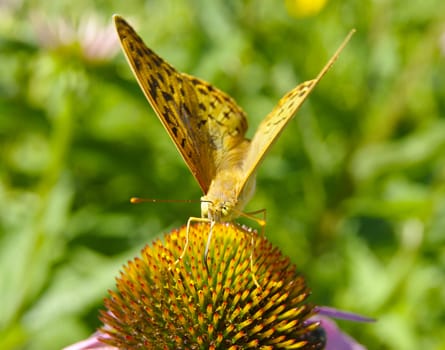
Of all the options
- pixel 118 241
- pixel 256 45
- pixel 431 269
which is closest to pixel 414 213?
pixel 431 269

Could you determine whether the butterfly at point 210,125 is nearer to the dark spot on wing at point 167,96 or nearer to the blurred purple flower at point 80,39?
the dark spot on wing at point 167,96

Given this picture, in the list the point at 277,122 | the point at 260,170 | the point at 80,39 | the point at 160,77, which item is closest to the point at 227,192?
the point at 277,122

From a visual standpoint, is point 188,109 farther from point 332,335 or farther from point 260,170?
point 260,170

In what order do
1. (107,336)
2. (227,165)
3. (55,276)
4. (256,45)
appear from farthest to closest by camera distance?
(256,45) < (55,276) < (227,165) < (107,336)

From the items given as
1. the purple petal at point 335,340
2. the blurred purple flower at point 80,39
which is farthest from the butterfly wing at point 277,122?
the blurred purple flower at point 80,39

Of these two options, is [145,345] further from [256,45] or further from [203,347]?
[256,45]

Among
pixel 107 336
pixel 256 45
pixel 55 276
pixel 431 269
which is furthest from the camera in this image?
pixel 256 45

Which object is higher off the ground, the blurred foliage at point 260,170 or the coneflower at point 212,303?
the blurred foliage at point 260,170
